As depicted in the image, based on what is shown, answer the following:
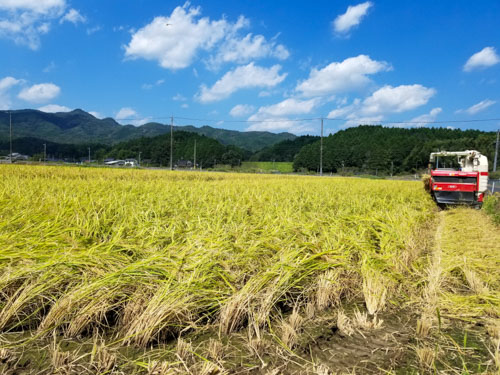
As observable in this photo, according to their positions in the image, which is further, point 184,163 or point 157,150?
point 184,163

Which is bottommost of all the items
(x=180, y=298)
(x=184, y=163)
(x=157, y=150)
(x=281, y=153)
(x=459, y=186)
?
(x=180, y=298)

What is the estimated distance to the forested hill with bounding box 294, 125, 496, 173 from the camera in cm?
6369

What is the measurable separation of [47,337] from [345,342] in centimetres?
157

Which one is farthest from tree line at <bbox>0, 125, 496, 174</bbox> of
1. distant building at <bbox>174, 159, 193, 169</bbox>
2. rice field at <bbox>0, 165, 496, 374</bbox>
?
rice field at <bbox>0, 165, 496, 374</bbox>

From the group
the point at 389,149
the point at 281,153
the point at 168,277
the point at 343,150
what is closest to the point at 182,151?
the point at 281,153

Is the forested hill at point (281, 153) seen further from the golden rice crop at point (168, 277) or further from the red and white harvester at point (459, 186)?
the golden rice crop at point (168, 277)

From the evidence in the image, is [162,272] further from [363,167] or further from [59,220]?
[363,167]

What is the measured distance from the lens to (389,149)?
7025 cm

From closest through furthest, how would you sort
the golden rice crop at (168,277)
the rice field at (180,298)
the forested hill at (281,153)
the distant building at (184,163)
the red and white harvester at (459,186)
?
the rice field at (180,298) < the golden rice crop at (168,277) < the red and white harvester at (459,186) < the distant building at (184,163) < the forested hill at (281,153)

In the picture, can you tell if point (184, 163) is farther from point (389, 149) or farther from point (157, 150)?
point (389, 149)

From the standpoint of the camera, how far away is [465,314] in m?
1.77

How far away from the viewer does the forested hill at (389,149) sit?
2508 inches

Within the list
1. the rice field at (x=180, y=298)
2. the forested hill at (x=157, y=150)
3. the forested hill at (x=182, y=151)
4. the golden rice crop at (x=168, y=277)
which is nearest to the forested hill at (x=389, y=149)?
the forested hill at (x=182, y=151)

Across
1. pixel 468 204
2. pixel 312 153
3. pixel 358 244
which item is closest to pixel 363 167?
pixel 312 153
